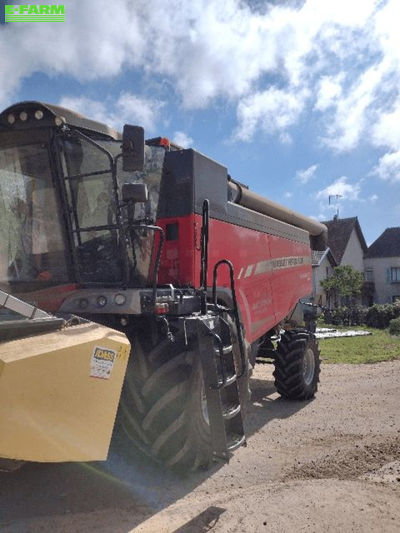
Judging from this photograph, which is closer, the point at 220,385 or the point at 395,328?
the point at 220,385

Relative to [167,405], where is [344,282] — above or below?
above

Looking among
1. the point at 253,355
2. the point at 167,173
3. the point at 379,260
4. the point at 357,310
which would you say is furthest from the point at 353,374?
the point at 379,260

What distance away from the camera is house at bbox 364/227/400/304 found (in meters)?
40.3

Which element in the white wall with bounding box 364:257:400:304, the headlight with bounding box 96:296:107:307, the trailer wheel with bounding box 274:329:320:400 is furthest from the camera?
the white wall with bounding box 364:257:400:304

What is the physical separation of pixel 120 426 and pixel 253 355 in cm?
246

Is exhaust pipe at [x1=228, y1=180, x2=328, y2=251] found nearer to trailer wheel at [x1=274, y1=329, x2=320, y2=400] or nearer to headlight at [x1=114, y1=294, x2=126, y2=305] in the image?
trailer wheel at [x1=274, y1=329, x2=320, y2=400]

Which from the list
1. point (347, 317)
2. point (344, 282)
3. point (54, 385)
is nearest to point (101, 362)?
point (54, 385)

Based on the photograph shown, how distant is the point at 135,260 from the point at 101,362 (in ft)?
4.83

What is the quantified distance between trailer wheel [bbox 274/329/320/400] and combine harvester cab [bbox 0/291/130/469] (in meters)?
4.38

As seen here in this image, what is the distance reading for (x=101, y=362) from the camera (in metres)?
3.00

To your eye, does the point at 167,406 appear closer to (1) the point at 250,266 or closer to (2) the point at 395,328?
(1) the point at 250,266

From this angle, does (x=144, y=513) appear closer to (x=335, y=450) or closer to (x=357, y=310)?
(x=335, y=450)

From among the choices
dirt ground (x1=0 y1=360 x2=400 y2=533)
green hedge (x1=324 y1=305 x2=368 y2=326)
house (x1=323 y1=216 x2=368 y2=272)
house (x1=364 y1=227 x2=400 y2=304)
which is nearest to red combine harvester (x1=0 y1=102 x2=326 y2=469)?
dirt ground (x1=0 y1=360 x2=400 y2=533)

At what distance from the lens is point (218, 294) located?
16.9 ft
